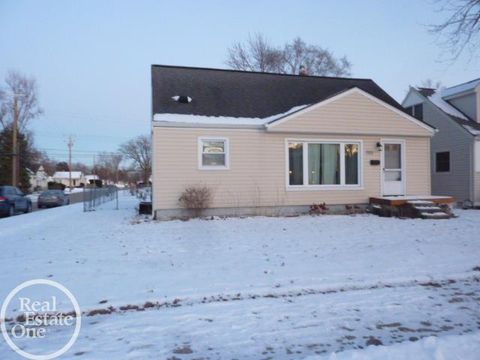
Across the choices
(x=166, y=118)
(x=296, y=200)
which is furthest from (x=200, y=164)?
(x=296, y=200)

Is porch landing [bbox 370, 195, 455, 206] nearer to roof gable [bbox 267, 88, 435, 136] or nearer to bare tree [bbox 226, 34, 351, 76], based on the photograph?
roof gable [bbox 267, 88, 435, 136]

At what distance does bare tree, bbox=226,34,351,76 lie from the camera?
3022cm

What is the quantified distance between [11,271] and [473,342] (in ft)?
20.9

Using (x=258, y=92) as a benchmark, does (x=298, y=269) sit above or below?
below

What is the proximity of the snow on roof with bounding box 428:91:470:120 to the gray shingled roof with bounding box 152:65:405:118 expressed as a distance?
12.5 feet

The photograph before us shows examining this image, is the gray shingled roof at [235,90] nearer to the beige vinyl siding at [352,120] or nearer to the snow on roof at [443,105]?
the beige vinyl siding at [352,120]

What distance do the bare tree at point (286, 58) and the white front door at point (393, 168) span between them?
1856cm

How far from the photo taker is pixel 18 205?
18.0 m

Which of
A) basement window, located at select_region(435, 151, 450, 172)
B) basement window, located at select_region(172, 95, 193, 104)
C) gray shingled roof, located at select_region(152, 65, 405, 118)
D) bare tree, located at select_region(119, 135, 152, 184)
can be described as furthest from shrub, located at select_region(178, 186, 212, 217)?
bare tree, located at select_region(119, 135, 152, 184)

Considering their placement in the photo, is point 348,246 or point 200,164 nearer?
point 348,246

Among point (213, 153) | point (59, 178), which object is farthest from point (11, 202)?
point (59, 178)

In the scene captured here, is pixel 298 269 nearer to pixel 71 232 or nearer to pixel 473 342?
pixel 473 342

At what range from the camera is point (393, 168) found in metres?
13.5

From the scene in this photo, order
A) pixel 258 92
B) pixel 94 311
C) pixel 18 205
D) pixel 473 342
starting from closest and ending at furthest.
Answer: pixel 473 342
pixel 94 311
pixel 258 92
pixel 18 205
